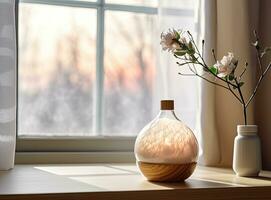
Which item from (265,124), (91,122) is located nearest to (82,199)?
(91,122)

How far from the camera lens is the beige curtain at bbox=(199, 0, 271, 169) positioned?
176cm

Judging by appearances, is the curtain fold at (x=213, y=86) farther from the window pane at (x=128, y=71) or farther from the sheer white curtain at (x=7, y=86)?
the sheer white curtain at (x=7, y=86)

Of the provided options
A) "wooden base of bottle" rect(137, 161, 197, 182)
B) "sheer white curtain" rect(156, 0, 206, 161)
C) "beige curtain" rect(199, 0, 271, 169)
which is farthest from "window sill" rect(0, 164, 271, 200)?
"sheer white curtain" rect(156, 0, 206, 161)

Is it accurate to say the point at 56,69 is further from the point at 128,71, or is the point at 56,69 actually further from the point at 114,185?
the point at 114,185

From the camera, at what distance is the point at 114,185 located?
132 centimetres

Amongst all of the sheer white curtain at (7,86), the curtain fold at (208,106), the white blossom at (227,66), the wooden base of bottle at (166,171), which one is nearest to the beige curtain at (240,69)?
the curtain fold at (208,106)

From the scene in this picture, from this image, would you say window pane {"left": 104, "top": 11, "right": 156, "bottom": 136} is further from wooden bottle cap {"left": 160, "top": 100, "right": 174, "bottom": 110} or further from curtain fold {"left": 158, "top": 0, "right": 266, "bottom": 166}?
wooden bottle cap {"left": 160, "top": 100, "right": 174, "bottom": 110}

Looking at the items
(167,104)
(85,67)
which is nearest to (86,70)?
(85,67)

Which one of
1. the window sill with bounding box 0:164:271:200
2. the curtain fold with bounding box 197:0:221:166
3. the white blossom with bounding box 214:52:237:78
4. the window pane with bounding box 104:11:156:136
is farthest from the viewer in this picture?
the window pane with bounding box 104:11:156:136

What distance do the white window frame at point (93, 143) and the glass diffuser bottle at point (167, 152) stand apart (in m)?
0.44

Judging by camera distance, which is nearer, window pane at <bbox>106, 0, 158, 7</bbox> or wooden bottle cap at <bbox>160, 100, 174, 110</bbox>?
wooden bottle cap at <bbox>160, 100, 174, 110</bbox>

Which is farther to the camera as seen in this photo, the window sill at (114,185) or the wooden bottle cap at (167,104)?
the wooden bottle cap at (167,104)

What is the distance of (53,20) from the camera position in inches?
74.2

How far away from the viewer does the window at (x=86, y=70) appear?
1.84m
